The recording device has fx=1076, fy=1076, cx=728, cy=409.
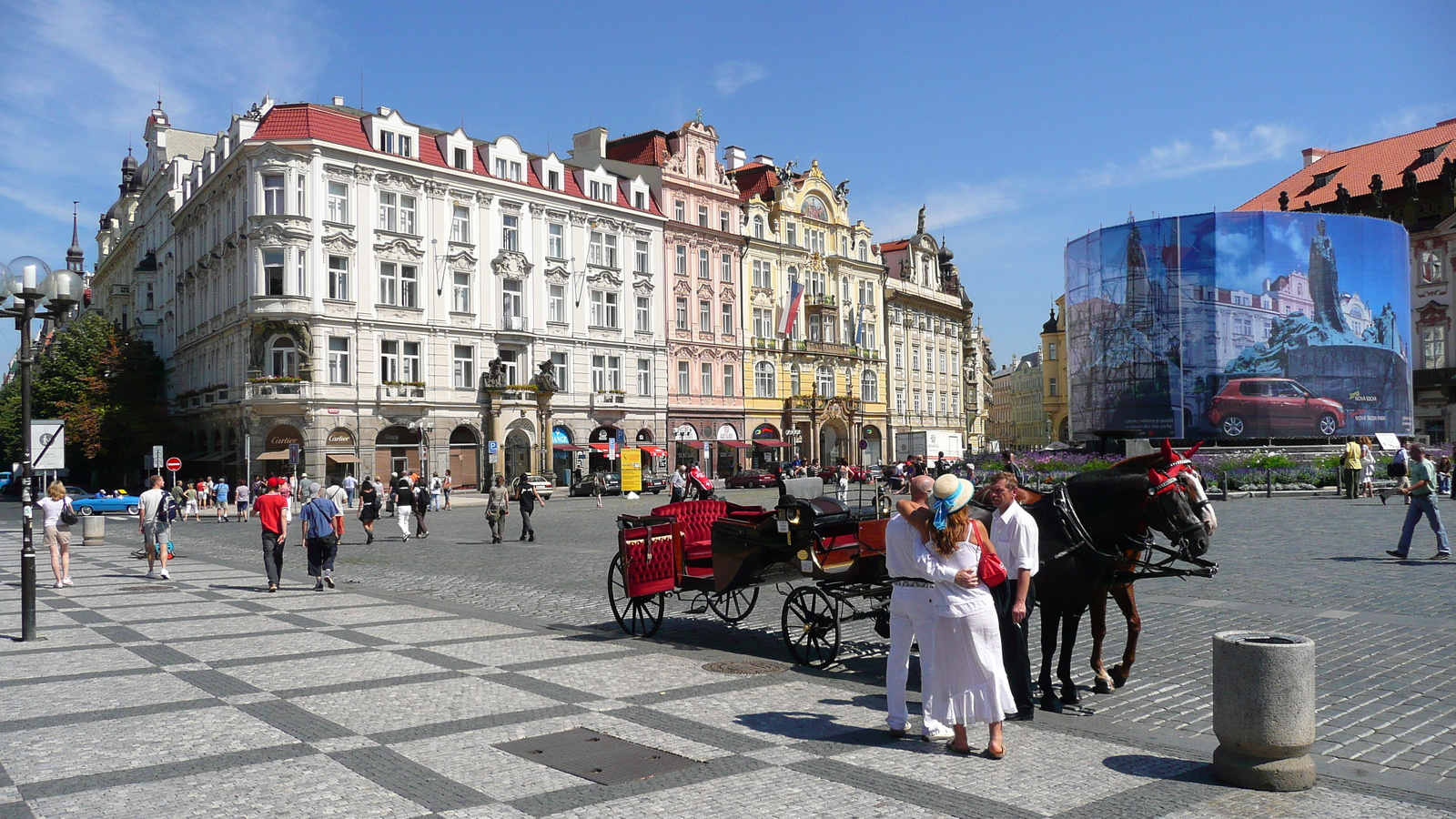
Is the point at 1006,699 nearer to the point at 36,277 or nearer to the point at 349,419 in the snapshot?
the point at 36,277

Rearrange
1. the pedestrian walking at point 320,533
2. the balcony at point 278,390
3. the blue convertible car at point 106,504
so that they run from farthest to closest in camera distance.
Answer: the balcony at point 278,390 → the blue convertible car at point 106,504 → the pedestrian walking at point 320,533

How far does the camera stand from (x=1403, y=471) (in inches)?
1280

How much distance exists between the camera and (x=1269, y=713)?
19.6 ft

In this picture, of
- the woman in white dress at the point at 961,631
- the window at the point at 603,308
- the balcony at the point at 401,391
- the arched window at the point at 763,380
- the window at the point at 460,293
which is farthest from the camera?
the arched window at the point at 763,380

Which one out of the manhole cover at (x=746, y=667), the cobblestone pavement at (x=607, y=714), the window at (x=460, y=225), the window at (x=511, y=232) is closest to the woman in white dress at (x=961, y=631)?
the cobblestone pavement at (x=607, y=714)

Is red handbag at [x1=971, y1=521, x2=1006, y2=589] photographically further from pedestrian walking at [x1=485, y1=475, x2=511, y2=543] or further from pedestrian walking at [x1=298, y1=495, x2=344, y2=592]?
pedestrian walking at [x1=485, y1=475, x2=511, y2=543]

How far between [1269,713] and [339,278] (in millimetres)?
46024

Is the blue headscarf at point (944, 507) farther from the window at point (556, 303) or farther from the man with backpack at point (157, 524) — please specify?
the window at point (556, 303)

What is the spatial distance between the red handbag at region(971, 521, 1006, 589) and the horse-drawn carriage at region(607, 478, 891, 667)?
7.05 ft

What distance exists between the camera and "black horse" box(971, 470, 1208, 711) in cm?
779

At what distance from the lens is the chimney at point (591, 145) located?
211 ft

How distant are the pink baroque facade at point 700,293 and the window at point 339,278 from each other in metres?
19.7

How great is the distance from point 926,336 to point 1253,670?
79859mm

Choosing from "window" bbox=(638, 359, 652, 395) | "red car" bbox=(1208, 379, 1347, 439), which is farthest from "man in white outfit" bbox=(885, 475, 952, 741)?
"window" bbox=(638, 359, 652, 395)
